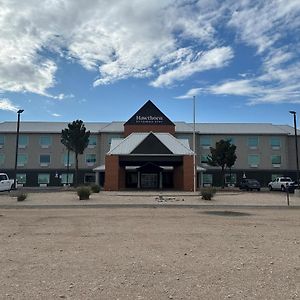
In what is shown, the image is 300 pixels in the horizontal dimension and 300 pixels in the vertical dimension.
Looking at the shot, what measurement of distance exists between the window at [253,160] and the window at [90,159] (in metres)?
26.3

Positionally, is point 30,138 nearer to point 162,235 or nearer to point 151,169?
point 151,169

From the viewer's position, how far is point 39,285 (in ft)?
18.8

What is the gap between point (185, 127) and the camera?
6744 cm

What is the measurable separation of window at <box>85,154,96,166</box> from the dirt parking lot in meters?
52.2

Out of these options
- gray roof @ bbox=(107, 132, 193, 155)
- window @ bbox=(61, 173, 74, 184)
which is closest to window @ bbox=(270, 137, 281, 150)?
gray roof @ bbox=(107, 132, 193, 155)

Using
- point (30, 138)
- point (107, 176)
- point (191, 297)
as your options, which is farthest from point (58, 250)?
point (30, 138)

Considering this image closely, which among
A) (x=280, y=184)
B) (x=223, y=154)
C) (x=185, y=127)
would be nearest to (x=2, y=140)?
(x=185, y=127)

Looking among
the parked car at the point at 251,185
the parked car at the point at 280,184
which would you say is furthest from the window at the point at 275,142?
the parked car at the point at 251,185

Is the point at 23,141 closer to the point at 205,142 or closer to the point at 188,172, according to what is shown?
the point at 205,142

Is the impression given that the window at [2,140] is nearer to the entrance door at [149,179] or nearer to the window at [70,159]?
the window at [70,159]

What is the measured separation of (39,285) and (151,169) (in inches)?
1870

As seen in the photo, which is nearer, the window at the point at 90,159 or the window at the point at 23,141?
the window at the point at 90,159

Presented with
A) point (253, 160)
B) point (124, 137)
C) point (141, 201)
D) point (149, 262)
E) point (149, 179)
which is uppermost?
point (124, 137)

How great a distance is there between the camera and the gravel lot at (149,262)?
18.0 feet
